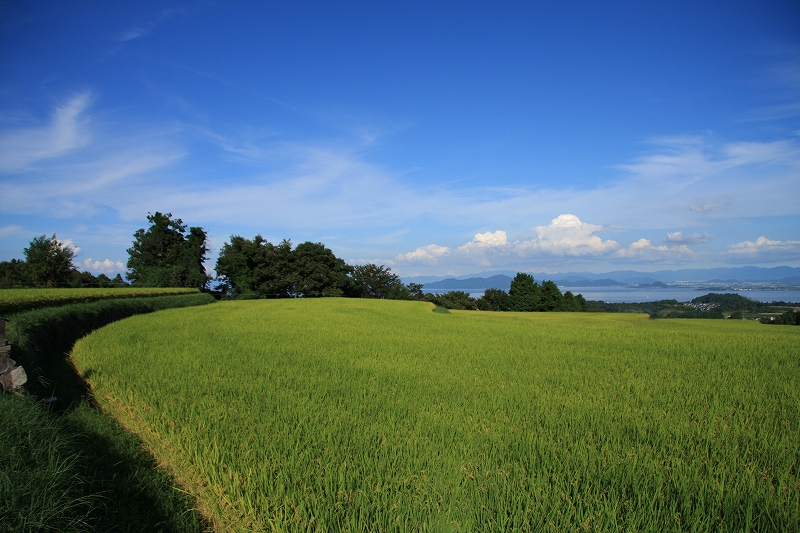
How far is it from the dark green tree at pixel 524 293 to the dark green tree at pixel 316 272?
2237 centimetres

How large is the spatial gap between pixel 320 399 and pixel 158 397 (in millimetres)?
1988

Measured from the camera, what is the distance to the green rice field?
253 centimetres

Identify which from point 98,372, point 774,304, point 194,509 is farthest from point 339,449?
point 774,304

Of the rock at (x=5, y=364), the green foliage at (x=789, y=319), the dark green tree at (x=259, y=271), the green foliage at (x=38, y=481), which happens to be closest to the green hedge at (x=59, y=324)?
the rock at (x=5, y=364)

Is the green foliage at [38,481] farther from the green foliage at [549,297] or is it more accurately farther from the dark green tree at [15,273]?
the green foliage at [549,297]

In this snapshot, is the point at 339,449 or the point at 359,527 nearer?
the point at 359,527

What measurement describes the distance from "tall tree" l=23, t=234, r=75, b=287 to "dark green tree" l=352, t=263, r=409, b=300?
96.3ft

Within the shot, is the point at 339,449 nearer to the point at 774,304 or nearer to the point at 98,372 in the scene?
the point at 98,372

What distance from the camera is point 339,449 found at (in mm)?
3367

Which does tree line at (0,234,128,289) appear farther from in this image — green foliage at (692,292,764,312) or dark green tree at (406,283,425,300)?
green foliage at (692,292,764,312)

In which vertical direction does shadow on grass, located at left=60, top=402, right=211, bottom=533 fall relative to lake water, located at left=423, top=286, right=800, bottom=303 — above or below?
below

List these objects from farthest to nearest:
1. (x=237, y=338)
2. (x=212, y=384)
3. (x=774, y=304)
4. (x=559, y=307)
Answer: (x=559, y=307) < (x=774, y=304) < (x=237, y=338) < (x=212, y=384)

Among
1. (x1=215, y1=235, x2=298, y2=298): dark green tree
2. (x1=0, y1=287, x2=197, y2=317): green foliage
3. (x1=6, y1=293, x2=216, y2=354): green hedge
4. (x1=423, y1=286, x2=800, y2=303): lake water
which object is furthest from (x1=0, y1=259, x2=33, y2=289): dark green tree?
(x1=423, y1=286, x2=800, y2=303): lake water

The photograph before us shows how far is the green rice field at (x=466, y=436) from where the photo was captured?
2.53 m
